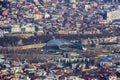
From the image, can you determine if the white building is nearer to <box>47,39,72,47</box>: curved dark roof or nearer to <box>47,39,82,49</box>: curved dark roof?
<box>47,39,72,47</box>: curved dark roof

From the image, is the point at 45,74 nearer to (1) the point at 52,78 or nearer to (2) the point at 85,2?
(1) the point at 52,78

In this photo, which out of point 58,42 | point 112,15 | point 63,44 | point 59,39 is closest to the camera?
point 63,44

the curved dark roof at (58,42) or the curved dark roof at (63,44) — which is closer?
the curved dark roof at (63,44)

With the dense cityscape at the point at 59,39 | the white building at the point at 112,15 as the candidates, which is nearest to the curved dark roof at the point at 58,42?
the dense cityscape at the point at 59,39

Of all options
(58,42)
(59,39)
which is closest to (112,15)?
(59,39)

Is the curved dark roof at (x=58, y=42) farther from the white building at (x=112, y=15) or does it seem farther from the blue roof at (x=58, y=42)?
the white building at (x=112, y=15)

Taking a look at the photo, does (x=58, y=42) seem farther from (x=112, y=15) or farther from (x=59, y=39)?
(x=112, y=15)

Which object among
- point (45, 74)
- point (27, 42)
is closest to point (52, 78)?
point (45, 74)

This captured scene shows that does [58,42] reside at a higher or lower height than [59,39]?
higher

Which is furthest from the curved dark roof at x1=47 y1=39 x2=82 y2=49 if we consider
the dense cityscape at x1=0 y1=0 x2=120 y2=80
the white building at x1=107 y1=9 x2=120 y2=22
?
the white building at x1=107 y1=9 x2=120 y2=22
